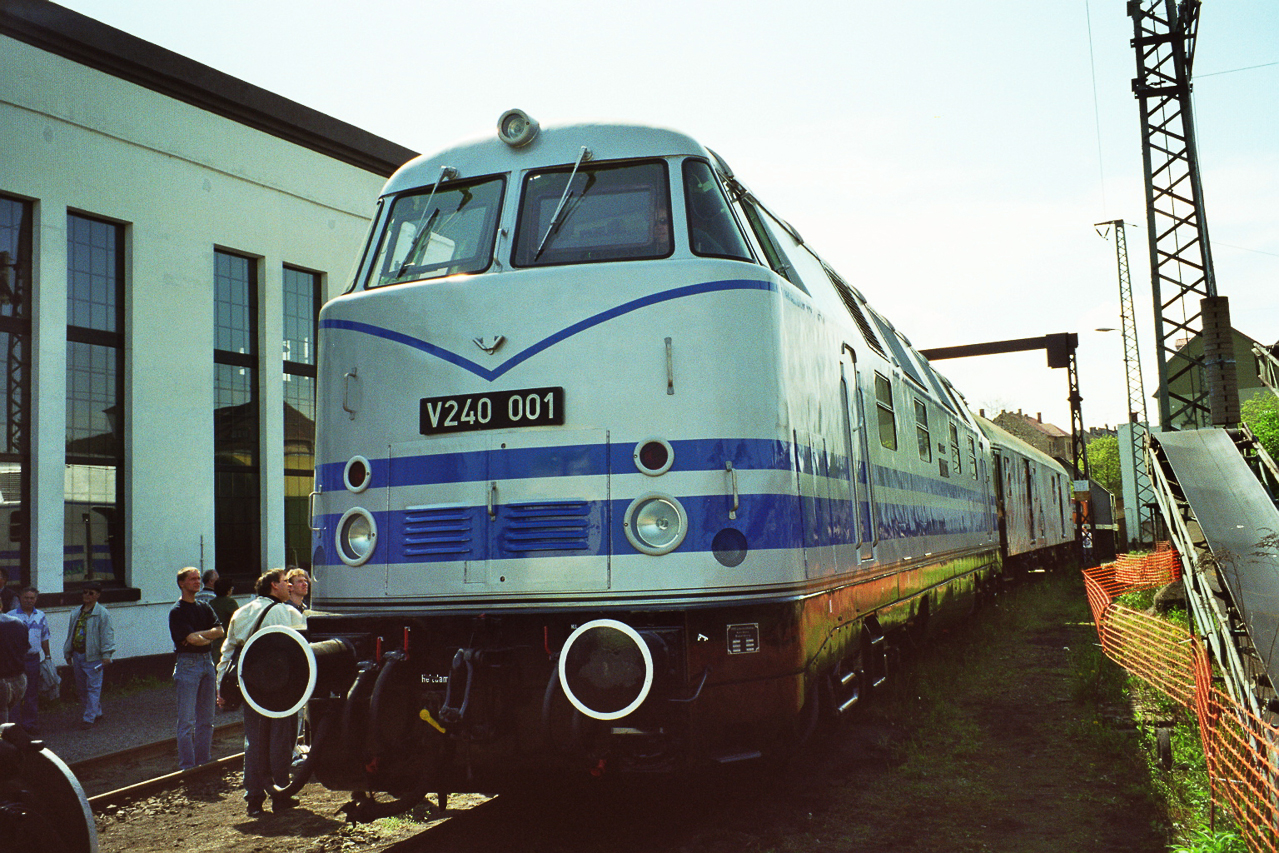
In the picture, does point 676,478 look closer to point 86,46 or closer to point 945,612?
point 945,612

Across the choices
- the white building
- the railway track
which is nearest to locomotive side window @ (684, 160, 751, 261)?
the railway track

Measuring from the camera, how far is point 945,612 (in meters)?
10.3

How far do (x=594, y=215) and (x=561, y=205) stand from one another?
7.4 inches

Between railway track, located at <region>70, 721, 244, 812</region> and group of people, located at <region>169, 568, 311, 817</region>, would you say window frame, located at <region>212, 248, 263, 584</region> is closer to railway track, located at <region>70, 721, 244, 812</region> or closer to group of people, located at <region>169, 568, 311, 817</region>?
railway track, located at <region>70, 721, 244, 812</region>

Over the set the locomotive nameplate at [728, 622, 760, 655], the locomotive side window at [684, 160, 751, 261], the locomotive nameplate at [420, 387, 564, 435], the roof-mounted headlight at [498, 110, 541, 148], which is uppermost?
the roof-mounted headlight at [498, 110, 541, 148]

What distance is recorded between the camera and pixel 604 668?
4.32 meters

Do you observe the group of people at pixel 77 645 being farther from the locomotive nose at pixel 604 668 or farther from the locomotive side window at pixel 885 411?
the locomotive side window at pixel 885 411

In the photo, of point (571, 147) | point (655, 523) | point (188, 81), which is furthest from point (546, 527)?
point (188, 81)

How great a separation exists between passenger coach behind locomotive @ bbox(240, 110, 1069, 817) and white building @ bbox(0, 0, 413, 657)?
268 inches

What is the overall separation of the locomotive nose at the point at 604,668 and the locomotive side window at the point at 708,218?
1978 mm

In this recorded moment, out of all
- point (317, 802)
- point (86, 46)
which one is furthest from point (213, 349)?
point (317, 802)

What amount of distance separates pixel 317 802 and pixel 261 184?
1126 cm

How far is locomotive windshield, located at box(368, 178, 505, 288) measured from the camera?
5484 mm

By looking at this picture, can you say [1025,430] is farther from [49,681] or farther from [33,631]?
[33,631]
